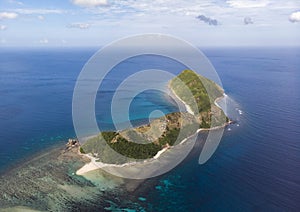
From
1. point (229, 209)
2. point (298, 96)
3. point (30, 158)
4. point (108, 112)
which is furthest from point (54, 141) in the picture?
point (298, 96)

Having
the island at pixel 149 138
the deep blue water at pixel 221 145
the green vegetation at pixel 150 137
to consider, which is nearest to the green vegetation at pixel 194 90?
the island at pixel 149 138

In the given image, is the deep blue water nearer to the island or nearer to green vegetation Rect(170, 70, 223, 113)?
the island

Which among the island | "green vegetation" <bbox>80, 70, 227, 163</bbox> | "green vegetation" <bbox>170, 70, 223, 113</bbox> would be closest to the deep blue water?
the island

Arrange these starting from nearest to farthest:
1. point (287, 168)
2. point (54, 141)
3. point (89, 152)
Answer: point (287, 168), point (89, 152), point (54, 141)

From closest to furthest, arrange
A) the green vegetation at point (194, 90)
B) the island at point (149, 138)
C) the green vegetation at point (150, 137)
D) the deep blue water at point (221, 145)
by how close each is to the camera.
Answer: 1. the deep blue water at point (221, 145)
2. the island at point (149, 138)
3. the green vegetation at point (150, 137)
4. the green vegetation at point (194, 90)

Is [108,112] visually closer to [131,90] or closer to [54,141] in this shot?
[54,141]

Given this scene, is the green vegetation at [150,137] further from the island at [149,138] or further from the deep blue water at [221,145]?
the deep blue water at [221,145]

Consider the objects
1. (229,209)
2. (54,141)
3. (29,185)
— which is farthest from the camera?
(54,141)

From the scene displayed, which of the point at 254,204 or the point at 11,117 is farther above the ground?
the point at 11,117

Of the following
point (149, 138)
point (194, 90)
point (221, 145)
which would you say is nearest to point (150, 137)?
point (149, 138)

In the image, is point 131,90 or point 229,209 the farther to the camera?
point 131,90

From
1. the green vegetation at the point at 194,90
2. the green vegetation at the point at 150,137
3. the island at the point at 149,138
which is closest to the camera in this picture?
the island at the point at 149,138
